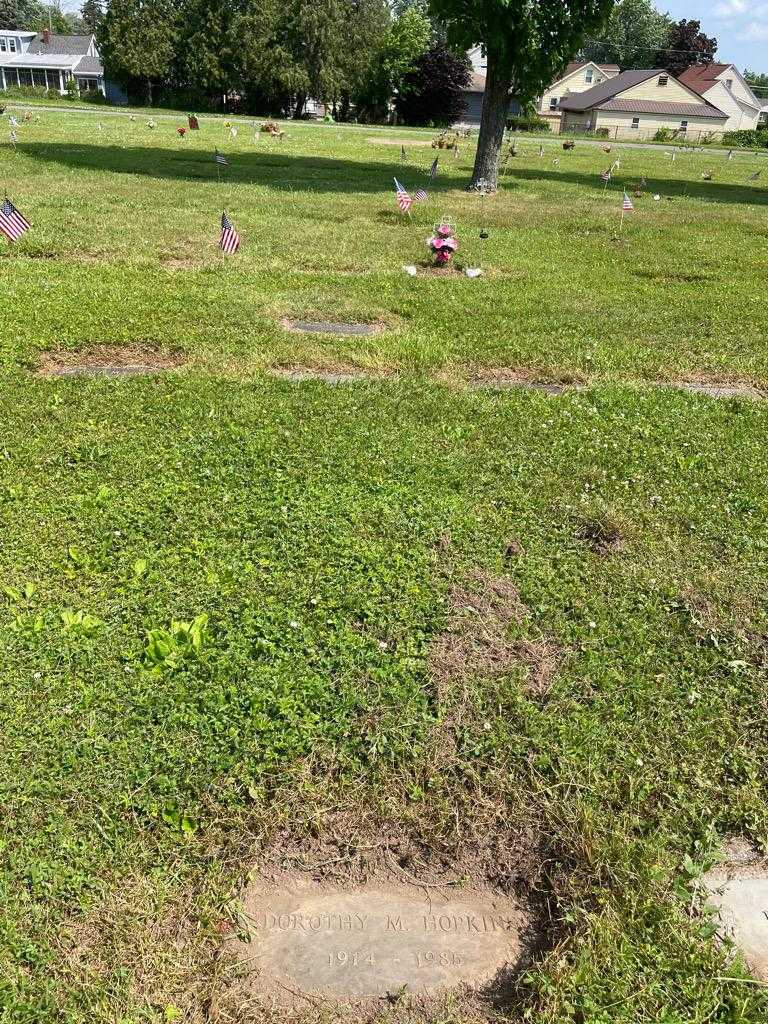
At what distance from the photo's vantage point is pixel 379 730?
2.86 metres

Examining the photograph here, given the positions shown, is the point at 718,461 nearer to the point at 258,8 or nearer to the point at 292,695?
the point at 292,695

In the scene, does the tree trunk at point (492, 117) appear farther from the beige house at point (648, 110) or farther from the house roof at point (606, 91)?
the house roof at point (606, 91)

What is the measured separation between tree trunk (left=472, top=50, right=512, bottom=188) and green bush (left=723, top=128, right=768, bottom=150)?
1798 inches

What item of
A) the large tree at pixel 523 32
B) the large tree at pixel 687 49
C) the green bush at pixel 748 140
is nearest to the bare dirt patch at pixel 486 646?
the large tree at pixel 523 32

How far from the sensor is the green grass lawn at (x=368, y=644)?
2.24m

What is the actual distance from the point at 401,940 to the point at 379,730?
0.76 m

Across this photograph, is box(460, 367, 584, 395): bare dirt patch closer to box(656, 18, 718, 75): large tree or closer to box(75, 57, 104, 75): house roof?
box(75, 57, 104, 75): house roof

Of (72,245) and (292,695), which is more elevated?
(72,245)

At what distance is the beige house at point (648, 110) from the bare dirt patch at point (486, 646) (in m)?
65.0

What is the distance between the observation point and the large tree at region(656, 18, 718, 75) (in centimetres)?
8256

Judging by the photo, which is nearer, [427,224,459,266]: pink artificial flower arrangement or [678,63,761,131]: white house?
[427,224,459,266]: pink artificial flower arrangement

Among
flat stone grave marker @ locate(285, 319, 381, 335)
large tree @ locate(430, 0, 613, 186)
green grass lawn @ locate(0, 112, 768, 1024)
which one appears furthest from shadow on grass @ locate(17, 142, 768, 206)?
green grass lawn @ locate(0, 112, 768, 1024)

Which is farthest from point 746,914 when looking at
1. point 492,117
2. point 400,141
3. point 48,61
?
point 48,61

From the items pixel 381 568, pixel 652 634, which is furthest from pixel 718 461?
pixel 381 568
